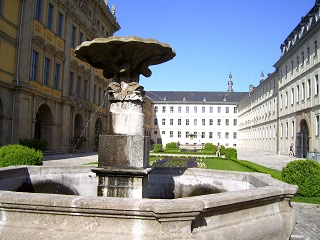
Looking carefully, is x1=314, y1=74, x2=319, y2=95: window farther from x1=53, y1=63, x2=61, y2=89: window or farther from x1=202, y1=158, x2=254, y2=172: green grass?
x1=53, y1=63, x2=61, y2=89: window

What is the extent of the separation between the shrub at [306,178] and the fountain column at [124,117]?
6819 millimetres

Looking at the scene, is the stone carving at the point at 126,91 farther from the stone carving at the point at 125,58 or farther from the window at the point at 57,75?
the window at the point at 57,75

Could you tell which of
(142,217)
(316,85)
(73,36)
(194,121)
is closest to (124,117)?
(142,217)

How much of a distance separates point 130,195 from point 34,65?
20.2 m

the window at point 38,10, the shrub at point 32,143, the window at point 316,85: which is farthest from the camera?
the window at point 316,85

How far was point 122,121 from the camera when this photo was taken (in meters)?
5.43

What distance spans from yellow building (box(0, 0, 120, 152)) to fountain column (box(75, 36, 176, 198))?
43.7 feet

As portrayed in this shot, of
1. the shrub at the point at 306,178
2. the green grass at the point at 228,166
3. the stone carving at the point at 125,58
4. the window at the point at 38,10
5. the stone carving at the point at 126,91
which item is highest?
the window at the point at 38,10

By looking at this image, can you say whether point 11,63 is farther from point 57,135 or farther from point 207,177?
point 207,177

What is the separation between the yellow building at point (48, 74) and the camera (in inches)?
765

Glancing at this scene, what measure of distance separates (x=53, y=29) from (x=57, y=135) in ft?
28.6

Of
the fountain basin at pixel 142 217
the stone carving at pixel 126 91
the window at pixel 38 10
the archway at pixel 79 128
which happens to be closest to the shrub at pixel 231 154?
the archway at pixel 79 128

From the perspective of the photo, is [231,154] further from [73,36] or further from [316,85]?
[73,36]

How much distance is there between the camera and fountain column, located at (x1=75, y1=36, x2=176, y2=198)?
16.9 ft
